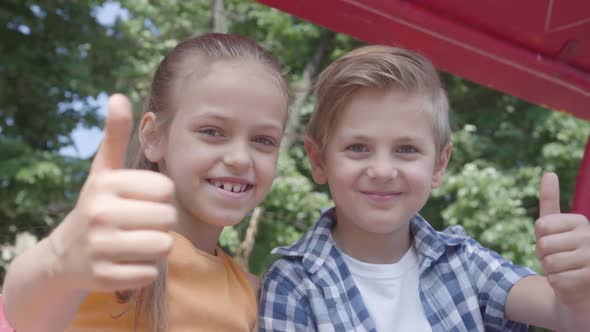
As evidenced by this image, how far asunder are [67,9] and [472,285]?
4332 millimetres

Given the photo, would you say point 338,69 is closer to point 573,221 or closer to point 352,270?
point 352,270

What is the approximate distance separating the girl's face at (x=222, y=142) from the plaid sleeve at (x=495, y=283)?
450mm

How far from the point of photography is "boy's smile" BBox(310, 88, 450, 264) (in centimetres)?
106

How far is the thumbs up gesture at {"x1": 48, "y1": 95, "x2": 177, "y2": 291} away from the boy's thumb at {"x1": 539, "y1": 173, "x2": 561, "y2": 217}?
0.57 meters

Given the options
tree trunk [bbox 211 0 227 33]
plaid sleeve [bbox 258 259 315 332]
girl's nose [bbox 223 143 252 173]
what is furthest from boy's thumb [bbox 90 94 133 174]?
tree trunk [bbox 211 0 227 33]

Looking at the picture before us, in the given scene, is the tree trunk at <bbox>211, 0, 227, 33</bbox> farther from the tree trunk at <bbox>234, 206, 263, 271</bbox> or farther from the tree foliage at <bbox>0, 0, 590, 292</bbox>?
the tree trunk at <bbox>234, 206, 263, 271</bbox>

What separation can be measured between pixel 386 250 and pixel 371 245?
3 cm

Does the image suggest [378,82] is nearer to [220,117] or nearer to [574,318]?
[220,117]

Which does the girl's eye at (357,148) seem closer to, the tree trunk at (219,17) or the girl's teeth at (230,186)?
the girl's teeth at (230,186)

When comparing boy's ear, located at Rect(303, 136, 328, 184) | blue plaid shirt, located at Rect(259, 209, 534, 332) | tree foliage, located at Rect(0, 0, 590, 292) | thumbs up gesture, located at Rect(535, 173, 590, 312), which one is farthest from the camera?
tree foliage, located at Rect(0, 0, 590, 292)

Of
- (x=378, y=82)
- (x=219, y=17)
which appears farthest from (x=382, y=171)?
(x=219, y=17)

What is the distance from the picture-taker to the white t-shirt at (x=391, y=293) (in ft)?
3.54

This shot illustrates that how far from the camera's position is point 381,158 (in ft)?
3.47

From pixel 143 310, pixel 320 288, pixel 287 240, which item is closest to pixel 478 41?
pixel 320 288
